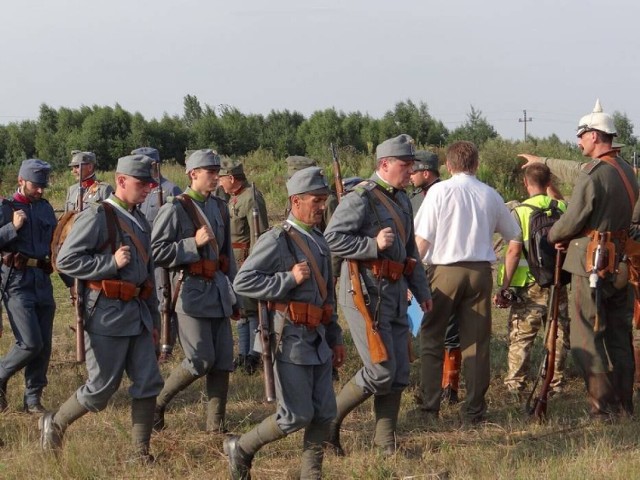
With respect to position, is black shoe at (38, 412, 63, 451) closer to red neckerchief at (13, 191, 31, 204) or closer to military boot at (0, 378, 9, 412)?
military boot at (0, 378, 9, 412)

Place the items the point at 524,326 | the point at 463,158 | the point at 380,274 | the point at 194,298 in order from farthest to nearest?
the point at 524,326, the point at 463,158, the point at 194,298, the point at 380,274

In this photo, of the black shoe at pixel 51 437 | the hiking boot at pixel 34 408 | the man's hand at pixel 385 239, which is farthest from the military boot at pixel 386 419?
the hiking boot at pixel 34 408

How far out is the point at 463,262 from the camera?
7.30 meters

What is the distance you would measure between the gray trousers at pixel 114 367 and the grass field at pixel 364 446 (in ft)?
1.31

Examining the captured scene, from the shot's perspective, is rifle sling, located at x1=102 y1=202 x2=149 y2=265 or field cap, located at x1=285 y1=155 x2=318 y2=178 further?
field cap, located at x1=285 y1=155 x2=318 y2=178

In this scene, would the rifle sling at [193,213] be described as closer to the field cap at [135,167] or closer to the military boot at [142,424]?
the field cap at [135,167]

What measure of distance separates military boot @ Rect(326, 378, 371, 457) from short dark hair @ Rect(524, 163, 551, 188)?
2684mm

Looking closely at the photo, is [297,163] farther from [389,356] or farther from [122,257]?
[122,257]

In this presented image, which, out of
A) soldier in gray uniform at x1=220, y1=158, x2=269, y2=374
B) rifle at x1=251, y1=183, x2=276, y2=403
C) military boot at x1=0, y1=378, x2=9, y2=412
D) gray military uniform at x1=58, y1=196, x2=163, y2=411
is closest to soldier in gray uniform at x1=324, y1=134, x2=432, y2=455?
rifle at x1=251, y1=183, x2=276, y2=403

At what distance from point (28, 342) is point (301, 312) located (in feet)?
11.0

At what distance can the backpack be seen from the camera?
7.78 m

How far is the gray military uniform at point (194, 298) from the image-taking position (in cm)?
704

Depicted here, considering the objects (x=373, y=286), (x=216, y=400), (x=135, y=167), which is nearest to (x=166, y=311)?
(x=216, y=400)

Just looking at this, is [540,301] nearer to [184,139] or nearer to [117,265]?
[117,265]
